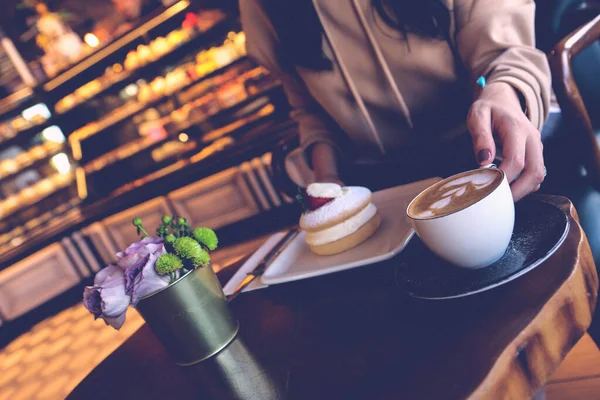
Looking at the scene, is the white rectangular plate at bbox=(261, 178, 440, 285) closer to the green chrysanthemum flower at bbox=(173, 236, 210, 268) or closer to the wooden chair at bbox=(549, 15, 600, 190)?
the green chrysanthemum flower at bbox=(173, 236, 210, 268)

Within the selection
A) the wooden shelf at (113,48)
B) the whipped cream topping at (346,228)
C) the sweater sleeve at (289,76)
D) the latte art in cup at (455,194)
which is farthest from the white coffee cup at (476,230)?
the wooden shelf at (113,48)

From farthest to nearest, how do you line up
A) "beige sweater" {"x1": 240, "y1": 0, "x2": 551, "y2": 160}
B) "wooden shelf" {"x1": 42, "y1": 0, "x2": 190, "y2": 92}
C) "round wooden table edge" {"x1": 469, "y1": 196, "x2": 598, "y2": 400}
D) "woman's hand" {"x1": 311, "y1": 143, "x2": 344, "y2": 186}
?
1. "wooden shelf" {"x1": 42, "y1": 0, "x2": 190, "y2": 92}
2. "woman's hand" {"x1": 311, "y1": 143, "x2": 344, "y2": 186}
3. "beige sweater" {"x1": 240, "y1": 0, "x2": 551, "y2": 160}
4. "round wooden table edge" {"x1": 469, "y1": 196, "x2": 598, "y2": 400}

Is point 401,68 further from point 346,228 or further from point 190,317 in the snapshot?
point 190,317

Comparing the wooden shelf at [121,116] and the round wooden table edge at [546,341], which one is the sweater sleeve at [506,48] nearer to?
the round wooden table edge at [546,341]

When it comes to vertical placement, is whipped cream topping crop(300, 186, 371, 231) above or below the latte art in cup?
below

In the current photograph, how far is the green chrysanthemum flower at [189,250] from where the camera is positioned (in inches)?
27.0

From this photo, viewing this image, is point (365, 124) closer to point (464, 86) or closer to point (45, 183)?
point (464, 86)

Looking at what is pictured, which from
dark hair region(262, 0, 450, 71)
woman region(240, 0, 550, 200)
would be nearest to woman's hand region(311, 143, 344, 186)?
woman region(240, 0, 550, 200)

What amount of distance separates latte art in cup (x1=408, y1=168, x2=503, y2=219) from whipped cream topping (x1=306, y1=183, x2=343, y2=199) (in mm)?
264

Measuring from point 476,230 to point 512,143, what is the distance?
0.21m

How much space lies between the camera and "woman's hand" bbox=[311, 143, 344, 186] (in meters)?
1.39

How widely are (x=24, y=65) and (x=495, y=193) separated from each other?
508 cm

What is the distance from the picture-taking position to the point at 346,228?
2.85 ft

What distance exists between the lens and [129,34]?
3936mm
